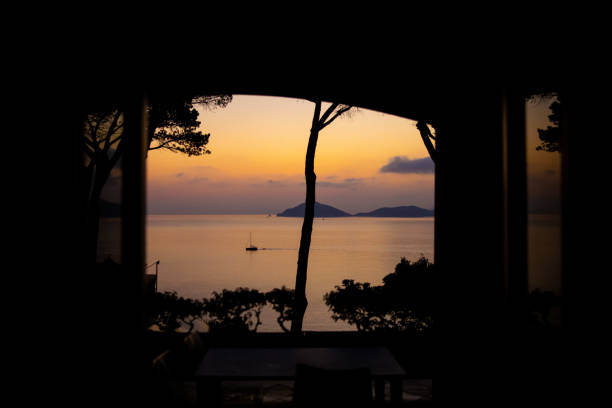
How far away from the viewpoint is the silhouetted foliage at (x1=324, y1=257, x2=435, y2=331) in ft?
19.3

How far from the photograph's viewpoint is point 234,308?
566 centimetres

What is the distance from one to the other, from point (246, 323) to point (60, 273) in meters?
3.72

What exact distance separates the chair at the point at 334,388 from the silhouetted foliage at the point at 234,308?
3.21 meters

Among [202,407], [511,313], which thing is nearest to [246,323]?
[202,407]

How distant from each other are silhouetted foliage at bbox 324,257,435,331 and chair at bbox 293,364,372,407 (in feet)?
11.7

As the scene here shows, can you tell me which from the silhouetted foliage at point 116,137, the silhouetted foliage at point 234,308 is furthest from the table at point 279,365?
the silhouetted foliage at point 234,308

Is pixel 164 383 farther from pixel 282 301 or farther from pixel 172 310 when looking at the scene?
pixel 282 301

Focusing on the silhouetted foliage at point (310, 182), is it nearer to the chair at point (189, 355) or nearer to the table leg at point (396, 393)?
the chair at point (189, 355)

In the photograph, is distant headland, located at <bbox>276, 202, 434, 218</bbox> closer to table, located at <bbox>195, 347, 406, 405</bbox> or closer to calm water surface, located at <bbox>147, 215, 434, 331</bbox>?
calm water surface, located at <bbox>147, 215, 434, 331</bbox>

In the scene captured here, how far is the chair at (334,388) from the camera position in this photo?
2.27 m

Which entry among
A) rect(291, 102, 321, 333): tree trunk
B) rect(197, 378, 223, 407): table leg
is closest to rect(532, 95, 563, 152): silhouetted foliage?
rect(197, 378, 223, 407): table leg

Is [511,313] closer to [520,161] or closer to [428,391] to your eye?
[520,161]

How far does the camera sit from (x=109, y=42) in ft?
7.95

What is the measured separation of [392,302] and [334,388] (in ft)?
12.3
